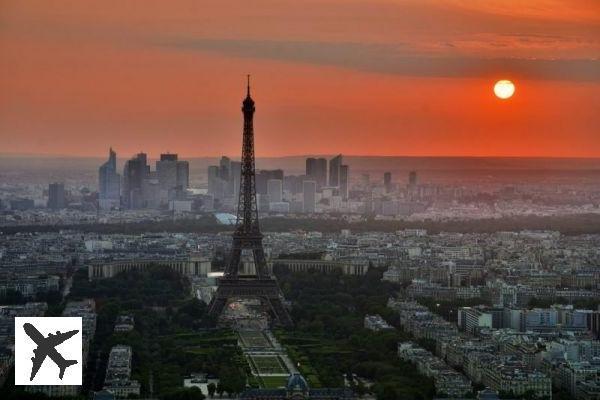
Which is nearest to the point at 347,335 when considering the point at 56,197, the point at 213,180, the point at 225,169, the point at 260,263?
the point at 260,263

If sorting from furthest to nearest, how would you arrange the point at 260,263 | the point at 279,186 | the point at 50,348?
the point at 279,186, the point at 260,263, the point at 50,348

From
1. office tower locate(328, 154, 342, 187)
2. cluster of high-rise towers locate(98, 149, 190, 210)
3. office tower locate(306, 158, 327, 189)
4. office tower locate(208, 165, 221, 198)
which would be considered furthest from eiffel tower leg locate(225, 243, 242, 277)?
office tower locate(328, 154, 342, 187)

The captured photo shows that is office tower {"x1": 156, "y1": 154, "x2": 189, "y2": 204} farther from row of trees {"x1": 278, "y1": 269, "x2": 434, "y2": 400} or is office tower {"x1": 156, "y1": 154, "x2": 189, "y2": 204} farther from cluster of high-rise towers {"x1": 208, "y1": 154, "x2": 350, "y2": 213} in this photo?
row of trees {"x1": 278, "y1": 269, "x2": 434, "y2": 400}

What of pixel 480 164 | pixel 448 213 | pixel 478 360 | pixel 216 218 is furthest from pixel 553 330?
pixel 480 164

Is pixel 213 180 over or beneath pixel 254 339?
over

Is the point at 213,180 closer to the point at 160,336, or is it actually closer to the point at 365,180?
the point at 365,180

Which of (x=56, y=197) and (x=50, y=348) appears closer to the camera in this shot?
(x=50, y=348)

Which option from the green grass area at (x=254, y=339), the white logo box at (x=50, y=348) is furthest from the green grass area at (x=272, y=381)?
the white logo box at (x=50, y=348)
